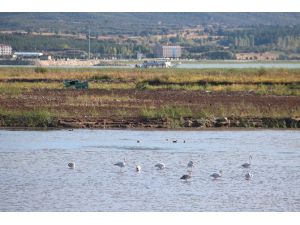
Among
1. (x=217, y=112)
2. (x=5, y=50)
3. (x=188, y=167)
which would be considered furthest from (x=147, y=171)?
(x=5, y=50)

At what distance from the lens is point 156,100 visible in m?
34.5

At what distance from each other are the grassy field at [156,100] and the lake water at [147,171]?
1.92 m

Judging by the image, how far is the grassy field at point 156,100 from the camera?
2722cm

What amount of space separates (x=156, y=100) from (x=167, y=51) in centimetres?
14293

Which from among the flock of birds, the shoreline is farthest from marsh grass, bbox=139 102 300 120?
the flock of birds

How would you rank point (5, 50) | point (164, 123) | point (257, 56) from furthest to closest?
point (257, 56), point (5, 50), point (164, 123)

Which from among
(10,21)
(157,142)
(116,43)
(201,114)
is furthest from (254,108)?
Answer: (10,21)

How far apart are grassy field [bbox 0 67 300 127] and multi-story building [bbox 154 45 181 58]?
124m

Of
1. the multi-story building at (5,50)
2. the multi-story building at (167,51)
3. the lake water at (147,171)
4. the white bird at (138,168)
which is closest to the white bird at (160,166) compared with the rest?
the lake water at (147,171)

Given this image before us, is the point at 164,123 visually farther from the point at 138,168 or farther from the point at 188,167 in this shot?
the point at 138,168

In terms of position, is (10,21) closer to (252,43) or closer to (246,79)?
(252,43)

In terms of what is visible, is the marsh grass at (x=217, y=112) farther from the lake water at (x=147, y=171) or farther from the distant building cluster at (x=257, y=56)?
the distant building cluster at (x=257, y=56)

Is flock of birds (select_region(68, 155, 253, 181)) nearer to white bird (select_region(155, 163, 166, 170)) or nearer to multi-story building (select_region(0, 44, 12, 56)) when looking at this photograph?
white bird (select_region(155, 163, 166, 170))

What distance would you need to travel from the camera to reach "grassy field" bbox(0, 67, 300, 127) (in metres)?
27.2
